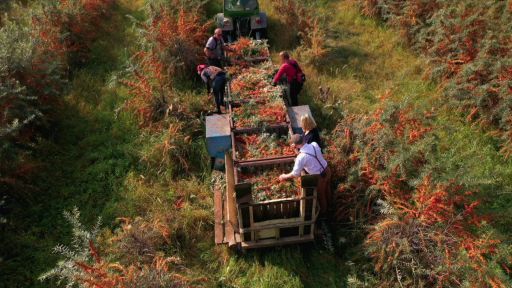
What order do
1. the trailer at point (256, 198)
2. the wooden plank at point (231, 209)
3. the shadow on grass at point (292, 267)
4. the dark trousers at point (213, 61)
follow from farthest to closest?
the dark trousers at point (213, 61)
the wooden plank at point (231, 209)
the shadow on grass at point (292, 267)
the trailer at point (256, 198)

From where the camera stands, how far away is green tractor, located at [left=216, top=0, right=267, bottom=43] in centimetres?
1085

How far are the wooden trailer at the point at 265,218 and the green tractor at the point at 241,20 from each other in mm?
5582

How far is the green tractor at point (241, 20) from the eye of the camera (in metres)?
10.9

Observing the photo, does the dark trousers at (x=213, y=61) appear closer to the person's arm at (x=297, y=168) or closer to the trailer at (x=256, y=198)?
the trailer at (x=256, y=198)

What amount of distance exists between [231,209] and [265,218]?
66cm

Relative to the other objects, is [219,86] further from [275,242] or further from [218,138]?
[275,242]

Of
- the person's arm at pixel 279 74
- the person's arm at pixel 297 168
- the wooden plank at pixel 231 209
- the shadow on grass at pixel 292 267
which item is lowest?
the shadow on grass at pixel 292 267

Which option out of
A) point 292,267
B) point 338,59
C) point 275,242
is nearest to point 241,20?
point 338,59

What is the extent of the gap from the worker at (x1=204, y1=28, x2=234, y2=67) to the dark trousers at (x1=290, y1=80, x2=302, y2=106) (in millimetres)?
1995

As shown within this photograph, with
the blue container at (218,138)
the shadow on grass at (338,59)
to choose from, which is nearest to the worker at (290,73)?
the blue container at (218,138)

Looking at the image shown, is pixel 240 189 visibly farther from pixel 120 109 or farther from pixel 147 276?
pixel 120 109

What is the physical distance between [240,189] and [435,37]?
6.91m

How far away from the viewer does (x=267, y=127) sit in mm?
7102

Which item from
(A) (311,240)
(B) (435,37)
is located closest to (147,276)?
(A) (311,240)
